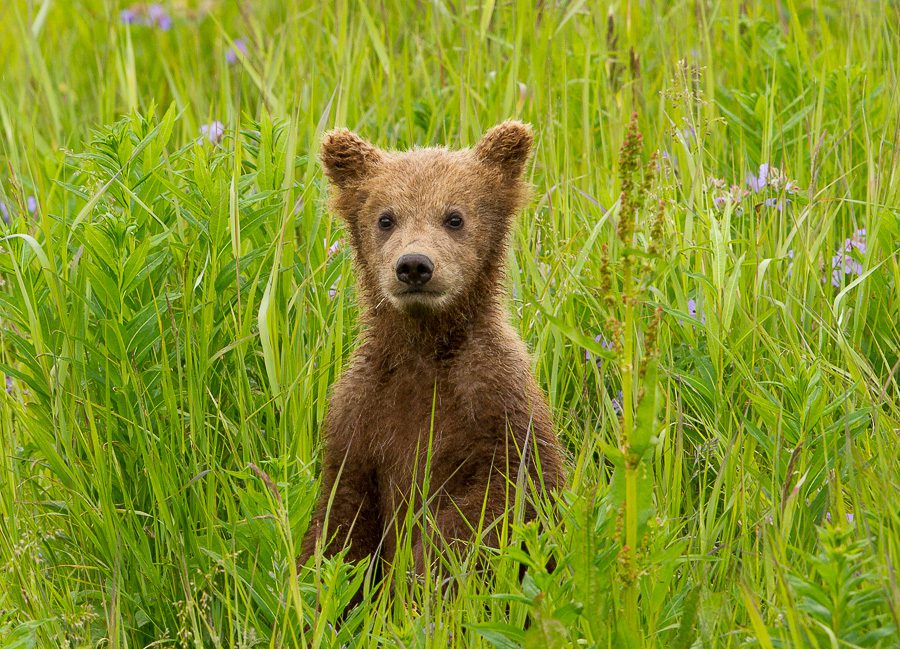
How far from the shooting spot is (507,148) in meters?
4.49

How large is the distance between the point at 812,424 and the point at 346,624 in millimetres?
1387

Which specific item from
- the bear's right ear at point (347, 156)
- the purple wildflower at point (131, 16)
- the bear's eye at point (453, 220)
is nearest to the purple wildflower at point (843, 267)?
the bear's eye at point (453, 220)

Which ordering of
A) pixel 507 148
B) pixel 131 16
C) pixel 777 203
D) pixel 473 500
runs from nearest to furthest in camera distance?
pixel 473 500 → pixel 507 148 → pixel 777 203 → pixel 131 16

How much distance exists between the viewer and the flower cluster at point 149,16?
741 cm

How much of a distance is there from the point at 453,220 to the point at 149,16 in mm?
3989

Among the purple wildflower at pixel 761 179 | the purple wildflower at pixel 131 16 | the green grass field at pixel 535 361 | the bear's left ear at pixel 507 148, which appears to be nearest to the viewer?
the green grass field at pixel 535 361

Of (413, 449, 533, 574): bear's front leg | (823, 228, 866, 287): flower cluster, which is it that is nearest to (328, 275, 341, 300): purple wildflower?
(413, 449, 533, 574): bear's front leg

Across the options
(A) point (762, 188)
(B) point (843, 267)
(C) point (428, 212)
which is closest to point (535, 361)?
(C) point (428, 212)

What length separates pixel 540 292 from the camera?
4.62 m

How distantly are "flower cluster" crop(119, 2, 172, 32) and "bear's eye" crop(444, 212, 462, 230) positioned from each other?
373cm

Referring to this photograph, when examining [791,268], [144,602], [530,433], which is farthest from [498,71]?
[144,602]

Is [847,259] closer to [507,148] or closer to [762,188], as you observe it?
[762,188]

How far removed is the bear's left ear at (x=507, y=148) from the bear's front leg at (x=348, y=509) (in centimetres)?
119

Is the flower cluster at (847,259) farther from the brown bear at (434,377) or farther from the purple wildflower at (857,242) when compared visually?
the brown bear at (434,377)
